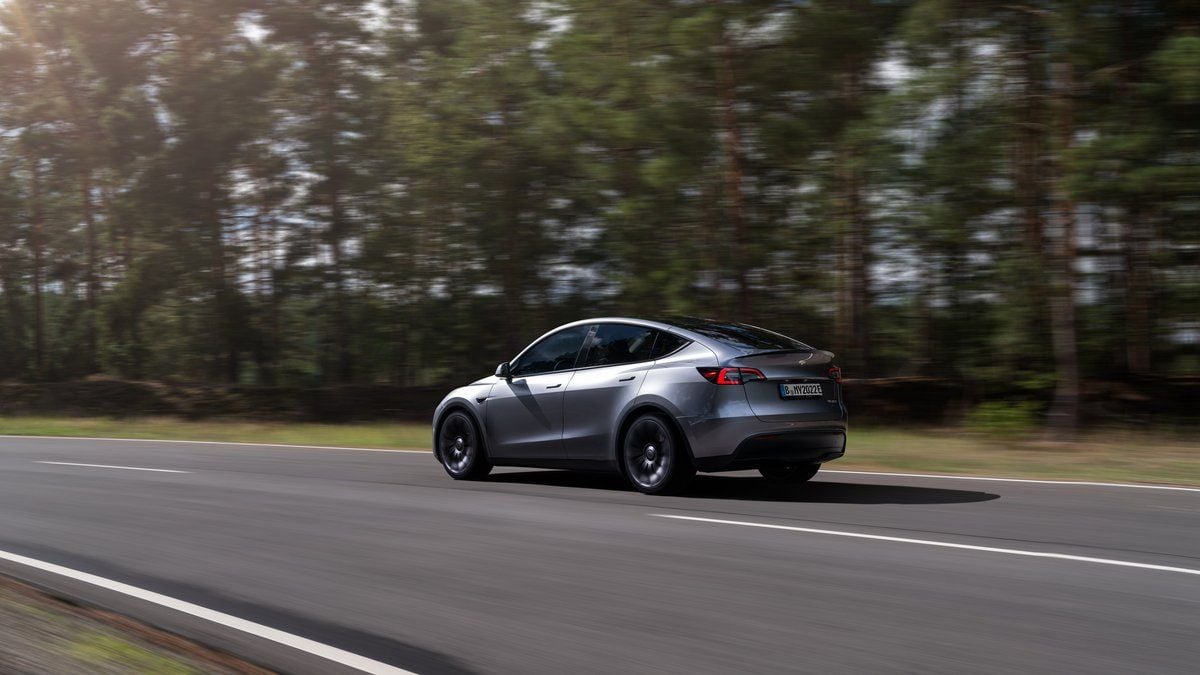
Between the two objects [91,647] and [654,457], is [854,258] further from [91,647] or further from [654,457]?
[91,647]

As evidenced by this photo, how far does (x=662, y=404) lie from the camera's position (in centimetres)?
985

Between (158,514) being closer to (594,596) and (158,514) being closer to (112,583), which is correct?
(112,583)

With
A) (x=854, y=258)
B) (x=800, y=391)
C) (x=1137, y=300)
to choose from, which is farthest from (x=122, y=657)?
(x=854, y=258)

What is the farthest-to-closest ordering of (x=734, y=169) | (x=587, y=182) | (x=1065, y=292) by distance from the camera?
(x=587, y=182)
(x=734, y=169)
(x=1065, y=292)

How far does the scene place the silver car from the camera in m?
9.53

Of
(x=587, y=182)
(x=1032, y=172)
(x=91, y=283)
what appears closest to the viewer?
(x=1032, y=172)

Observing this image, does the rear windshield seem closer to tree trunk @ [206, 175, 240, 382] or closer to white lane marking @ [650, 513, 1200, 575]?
white lane marking @ [650, 513, 1200, 575]

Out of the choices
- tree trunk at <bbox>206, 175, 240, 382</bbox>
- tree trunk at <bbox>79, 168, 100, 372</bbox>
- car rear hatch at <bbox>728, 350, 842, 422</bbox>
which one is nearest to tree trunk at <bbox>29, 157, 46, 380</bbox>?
tree trunk at <bbox>79, 168, 100, 372</bbox>

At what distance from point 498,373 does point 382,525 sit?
3.13 m

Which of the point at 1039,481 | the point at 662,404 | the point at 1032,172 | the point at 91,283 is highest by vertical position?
the point at 91,283

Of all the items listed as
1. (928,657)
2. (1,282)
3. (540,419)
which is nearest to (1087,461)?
(540,419)

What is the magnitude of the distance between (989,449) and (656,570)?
10.5m

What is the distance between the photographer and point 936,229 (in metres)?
19.5

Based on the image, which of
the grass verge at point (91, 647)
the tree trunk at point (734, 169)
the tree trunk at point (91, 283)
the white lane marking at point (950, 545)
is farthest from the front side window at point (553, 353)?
the tree trunk at point (91, 283)
